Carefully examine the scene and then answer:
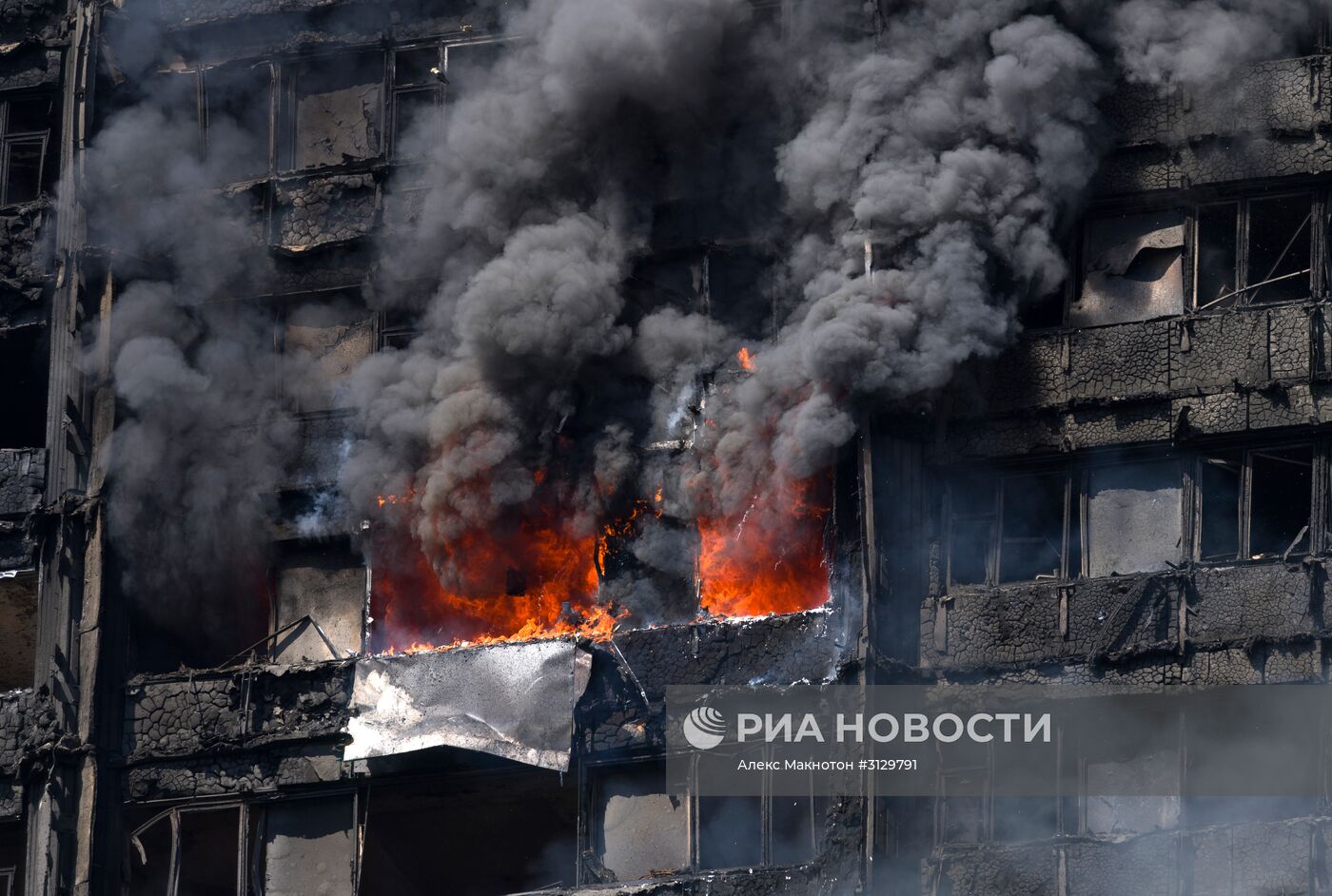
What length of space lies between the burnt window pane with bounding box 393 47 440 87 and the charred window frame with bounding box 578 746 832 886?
29.0 feet

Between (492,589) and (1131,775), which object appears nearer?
(1131,775)

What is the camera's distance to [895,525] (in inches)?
936

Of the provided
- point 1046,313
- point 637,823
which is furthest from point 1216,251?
point 637,823

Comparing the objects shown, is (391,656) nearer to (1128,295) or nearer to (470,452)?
(470,452)

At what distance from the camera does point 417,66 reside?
27.0 meters

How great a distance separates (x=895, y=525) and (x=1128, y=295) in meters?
3.70

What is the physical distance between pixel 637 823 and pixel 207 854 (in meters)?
5.27

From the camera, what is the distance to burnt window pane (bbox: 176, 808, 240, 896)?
25.2 metres

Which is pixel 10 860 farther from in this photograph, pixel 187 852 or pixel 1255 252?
pixel 1255 252

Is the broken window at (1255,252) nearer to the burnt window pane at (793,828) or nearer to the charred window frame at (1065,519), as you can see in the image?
the charred window frame at (1065,519)

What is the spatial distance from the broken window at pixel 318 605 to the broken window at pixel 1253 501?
9.75m

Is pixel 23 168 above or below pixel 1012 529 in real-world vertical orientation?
above

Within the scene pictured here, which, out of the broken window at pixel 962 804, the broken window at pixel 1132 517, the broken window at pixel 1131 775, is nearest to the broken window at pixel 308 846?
the broken window at pixel 962 804

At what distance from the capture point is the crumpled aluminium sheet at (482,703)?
77.8 feet
